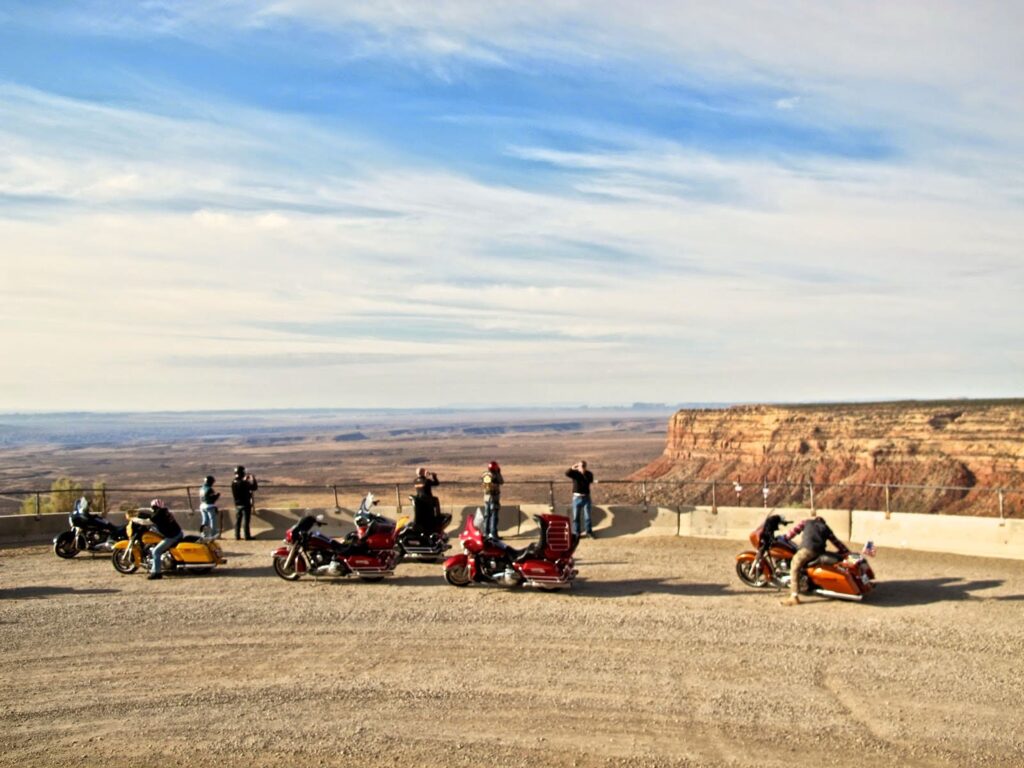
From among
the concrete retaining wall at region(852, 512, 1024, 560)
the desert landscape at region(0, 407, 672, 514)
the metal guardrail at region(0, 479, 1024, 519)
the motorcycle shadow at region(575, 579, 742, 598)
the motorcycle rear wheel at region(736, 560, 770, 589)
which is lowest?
the desert landscape at region(0, 407, 672, 514)

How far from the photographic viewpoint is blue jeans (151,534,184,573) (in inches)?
693

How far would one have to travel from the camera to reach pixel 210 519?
22.0 metres

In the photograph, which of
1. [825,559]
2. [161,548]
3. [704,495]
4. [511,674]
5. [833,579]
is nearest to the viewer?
[511,674]

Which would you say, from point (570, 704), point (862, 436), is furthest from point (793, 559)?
point (862, 436)

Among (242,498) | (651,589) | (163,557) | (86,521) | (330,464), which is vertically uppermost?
(242,498)

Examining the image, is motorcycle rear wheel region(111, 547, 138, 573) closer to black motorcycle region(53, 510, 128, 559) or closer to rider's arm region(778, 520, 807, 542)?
black motorcycle region(53, 510, 128, 559)

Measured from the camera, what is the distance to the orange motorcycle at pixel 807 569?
49.0 feet

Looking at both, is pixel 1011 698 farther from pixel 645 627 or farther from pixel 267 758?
pixel 267 758

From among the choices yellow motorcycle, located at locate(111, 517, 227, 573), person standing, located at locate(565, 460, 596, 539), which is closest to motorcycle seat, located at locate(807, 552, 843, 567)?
person standing, located at locate(565, 460, 596, 539)

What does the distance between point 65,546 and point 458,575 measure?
29.4ft

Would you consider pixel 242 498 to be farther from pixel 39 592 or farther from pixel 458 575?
pixel 458 575

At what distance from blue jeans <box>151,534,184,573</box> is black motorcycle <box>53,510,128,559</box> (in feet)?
9.75

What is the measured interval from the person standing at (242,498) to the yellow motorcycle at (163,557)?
2995 millimetres

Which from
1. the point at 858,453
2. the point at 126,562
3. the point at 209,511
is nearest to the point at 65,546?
the point at 209,511
